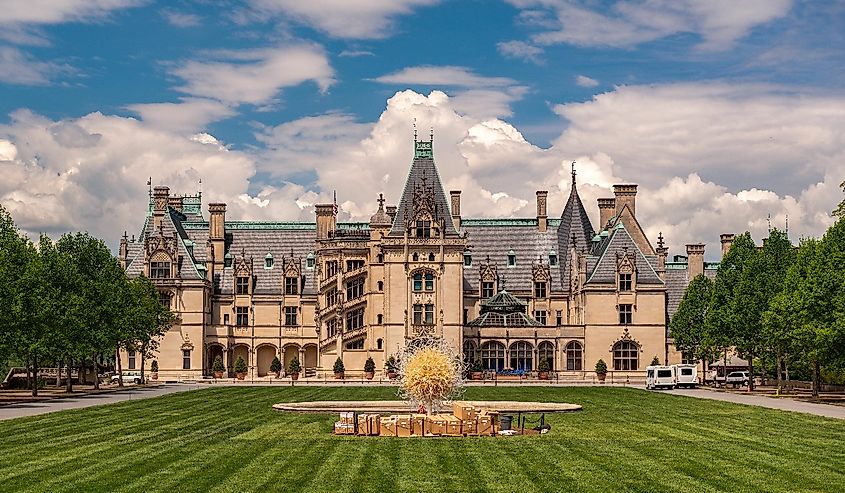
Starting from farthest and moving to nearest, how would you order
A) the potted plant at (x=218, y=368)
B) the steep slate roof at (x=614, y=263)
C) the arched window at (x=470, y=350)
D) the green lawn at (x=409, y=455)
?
1. the steep slate roof at (x=614, y=263)
2. the arched window at (x=470, y=350)
3. the potted plant at (x=218, y=368)
4. the green lawn at (x=409, y=455)

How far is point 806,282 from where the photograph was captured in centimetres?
6669

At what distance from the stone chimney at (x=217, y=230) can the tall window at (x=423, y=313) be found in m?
24.9

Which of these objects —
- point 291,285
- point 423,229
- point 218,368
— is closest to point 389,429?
point 423,229

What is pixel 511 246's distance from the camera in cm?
11712

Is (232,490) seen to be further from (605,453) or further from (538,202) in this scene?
(538,202)

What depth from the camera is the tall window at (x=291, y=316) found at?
115 m

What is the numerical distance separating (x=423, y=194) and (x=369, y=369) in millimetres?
16882

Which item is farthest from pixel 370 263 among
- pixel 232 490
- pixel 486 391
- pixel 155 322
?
pixel 232 490

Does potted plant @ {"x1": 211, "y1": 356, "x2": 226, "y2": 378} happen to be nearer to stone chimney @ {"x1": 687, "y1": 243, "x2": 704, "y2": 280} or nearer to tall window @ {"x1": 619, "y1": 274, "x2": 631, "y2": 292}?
tall window @ {"x1": 619, "y1": 274, "x2": 631, "y2": 292}

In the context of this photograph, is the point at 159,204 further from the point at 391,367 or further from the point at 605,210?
the point at 605,210

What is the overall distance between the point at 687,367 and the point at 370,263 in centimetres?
3167

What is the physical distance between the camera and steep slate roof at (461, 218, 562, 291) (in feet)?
376

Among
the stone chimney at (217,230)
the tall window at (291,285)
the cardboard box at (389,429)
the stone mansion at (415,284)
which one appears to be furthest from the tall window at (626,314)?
the cardboard box at (389,429)

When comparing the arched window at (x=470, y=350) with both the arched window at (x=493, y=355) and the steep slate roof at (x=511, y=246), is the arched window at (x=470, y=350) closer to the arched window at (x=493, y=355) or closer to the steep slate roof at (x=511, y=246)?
the arched window at (x=493, y=355)
